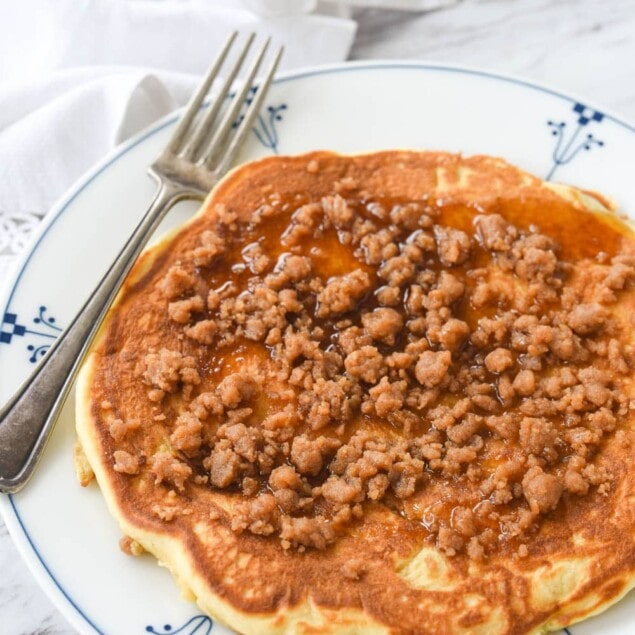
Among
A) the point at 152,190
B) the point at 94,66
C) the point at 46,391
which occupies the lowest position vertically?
the point at 46,391

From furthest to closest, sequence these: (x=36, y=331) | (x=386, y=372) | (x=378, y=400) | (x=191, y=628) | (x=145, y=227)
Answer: (x=145, y=227) → (x=36, y=331) → (x=386, y=372) → (x=378, y=400) → (x=191, y=628)

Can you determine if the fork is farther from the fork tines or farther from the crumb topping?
the crumb topping

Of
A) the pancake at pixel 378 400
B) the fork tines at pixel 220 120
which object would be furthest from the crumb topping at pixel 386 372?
the fork tines at pixel 220 120

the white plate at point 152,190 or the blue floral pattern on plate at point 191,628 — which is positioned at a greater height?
the white plate at point 152,190

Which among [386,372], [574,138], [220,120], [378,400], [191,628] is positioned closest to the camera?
[191,628]

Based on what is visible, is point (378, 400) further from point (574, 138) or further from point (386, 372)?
point (574, 138)

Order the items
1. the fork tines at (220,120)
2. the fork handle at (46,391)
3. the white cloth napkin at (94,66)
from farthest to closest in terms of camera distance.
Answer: the white cloth napkin at (94,66) < the fork tines at (220,120) < the fork handle at (46,391)

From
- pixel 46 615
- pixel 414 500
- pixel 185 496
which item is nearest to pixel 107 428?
pixel 185 496

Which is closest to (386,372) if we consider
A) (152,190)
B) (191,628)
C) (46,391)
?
(191,628)

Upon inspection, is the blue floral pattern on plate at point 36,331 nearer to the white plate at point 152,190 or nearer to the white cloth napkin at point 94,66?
the white plate at point 152,190

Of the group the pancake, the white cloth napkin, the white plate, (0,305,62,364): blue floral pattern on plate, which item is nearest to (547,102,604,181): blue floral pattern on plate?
the white plate
